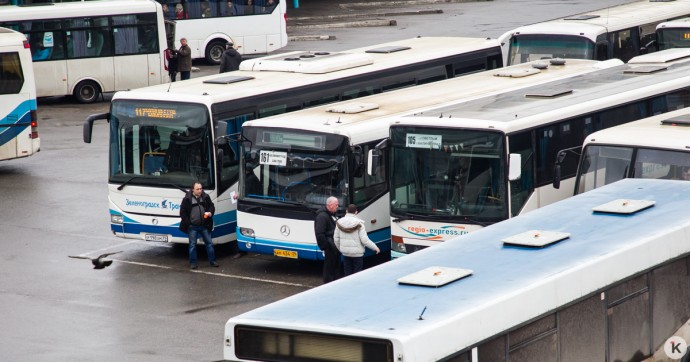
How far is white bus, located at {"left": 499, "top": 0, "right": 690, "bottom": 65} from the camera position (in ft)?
91.9

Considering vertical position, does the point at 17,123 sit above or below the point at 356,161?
below

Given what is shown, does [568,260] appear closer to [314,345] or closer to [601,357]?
[601,357]

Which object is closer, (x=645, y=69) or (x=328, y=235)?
(x=328, y=235)

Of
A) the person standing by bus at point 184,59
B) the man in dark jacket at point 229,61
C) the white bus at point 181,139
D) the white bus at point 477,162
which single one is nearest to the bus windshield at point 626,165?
the white bus at point 477,162

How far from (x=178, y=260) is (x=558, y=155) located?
696 cm

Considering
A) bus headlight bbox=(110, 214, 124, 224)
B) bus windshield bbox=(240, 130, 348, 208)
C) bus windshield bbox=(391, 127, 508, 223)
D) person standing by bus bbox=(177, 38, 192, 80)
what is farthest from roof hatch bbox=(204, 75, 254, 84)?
person standing by bus bbox=(177, 38, 192, 80)

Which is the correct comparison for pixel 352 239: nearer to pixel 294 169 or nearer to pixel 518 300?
pixel 294 169

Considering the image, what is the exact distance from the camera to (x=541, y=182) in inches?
696

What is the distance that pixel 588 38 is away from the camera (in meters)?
27.8

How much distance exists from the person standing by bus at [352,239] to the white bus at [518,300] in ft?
17.3

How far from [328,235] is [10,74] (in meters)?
12.1

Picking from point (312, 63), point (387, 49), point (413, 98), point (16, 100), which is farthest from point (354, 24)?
point (413, 98)

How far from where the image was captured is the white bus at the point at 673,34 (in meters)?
28.4

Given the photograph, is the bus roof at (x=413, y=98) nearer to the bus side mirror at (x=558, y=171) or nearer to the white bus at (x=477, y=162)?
the white bus at (x=477, y=162)
